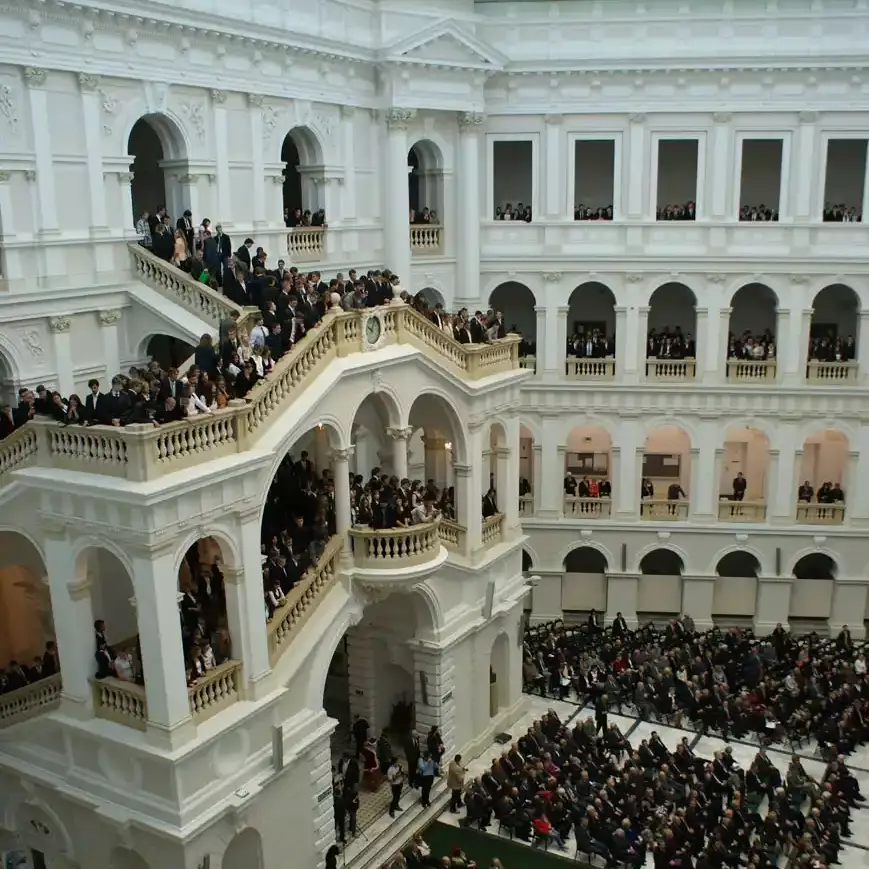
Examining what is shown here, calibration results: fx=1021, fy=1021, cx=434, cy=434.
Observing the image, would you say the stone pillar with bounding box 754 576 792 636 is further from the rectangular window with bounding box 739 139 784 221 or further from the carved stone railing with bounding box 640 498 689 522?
the rectangular window with bounding box 739 139 784 221

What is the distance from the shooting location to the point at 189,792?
56.1 ft

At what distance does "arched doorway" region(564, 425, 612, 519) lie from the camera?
34.8 m

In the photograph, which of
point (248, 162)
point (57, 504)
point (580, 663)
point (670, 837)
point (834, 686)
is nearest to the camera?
point (57, 504)

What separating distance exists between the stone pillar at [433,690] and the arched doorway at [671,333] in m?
13.9

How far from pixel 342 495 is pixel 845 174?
2269cm

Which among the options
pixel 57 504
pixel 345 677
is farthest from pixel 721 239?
pixel 57 504

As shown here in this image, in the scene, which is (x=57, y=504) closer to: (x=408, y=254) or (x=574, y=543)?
(x=408, y=254)

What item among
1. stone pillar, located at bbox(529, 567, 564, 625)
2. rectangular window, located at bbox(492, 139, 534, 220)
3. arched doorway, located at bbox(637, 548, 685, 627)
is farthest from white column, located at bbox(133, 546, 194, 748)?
rectangular window, located at bbox(492, 139, 534, 220)

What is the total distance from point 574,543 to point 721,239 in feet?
36.3

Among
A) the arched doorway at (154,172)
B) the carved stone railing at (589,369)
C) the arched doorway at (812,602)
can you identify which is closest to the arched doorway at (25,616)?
the arched doorway at (154,172)

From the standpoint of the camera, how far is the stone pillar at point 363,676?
25.0m

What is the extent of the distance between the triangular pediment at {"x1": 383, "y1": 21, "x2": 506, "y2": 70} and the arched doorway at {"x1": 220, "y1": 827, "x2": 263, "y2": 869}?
2108 centimetres

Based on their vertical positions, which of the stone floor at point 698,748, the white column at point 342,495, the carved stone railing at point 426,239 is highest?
the carved stone railing at point 426,239

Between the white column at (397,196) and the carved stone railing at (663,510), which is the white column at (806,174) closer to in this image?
the carved stone railing at (663,510)
